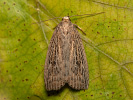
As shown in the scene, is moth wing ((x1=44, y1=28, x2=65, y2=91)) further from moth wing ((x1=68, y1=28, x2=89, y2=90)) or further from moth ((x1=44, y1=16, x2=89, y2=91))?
moth wing ((x1=68, y1=28, x2=89, y2=90))

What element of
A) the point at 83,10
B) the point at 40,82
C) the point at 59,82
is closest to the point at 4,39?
the point at 40,82

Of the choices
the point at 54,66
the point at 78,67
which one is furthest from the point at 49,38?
the point at 78,67

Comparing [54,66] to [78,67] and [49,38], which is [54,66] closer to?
[78,67]

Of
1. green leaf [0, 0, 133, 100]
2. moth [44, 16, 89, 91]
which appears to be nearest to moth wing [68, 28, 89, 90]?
moth [44, 16, 89, 91]
